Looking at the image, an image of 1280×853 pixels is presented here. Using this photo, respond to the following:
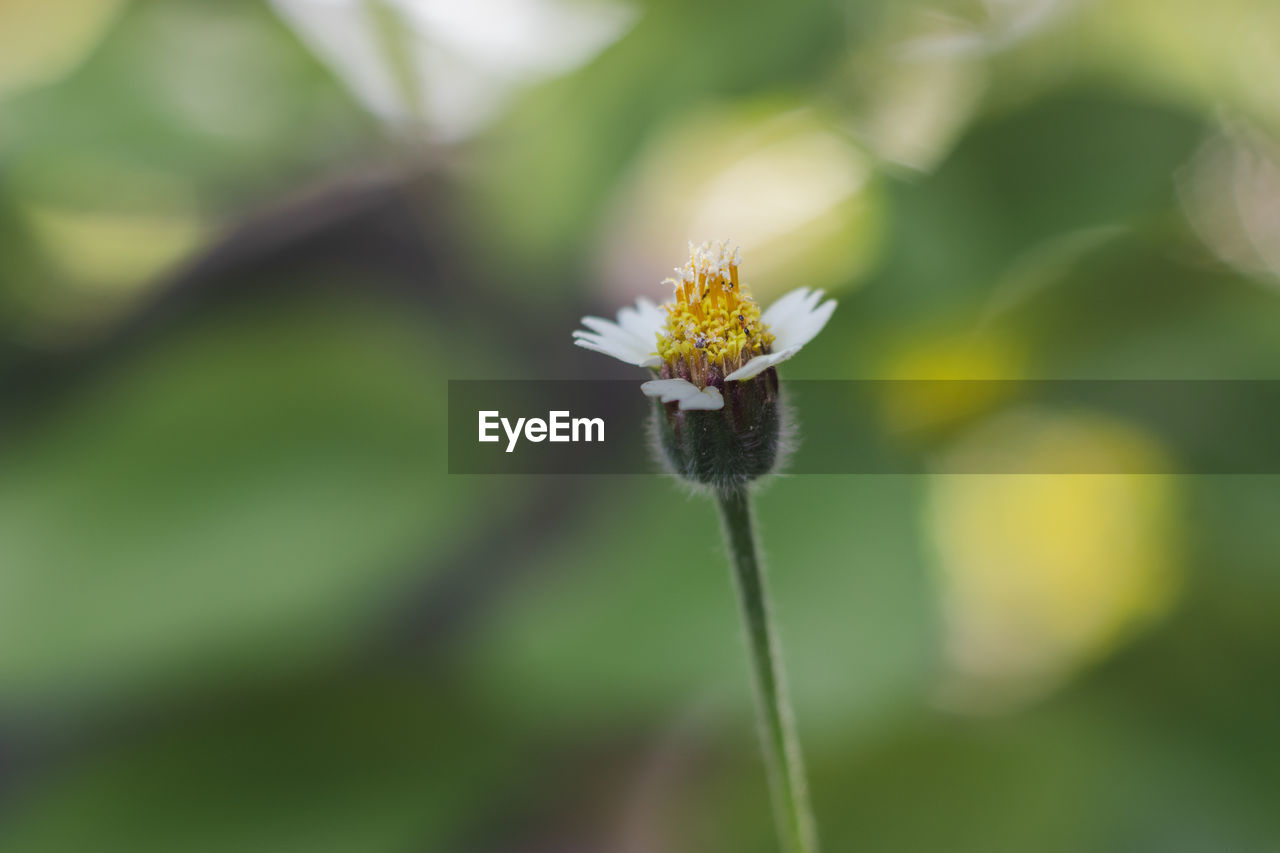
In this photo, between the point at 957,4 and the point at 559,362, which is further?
the point at 559,362

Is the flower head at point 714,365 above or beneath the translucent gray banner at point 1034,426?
beneath

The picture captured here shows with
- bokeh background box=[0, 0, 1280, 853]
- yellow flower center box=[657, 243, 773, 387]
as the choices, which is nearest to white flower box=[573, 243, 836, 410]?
yellow flower center box=[657, 243, 773, 387]

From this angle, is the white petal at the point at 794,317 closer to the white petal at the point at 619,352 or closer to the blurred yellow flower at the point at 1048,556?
the white petal at the point at 619,352

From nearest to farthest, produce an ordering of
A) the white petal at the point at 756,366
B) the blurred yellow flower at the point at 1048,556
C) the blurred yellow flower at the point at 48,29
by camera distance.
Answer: the white petal at the point at 756,366, the blurred yellow flower at the point at 1048,556, the blurred yellow flower at the point at 48,29

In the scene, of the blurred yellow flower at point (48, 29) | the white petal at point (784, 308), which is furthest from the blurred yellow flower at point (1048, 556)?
the blurred yellow flower at point (48, 29)

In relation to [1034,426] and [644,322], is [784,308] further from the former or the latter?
[1034,426]

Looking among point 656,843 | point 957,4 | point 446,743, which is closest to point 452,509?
point 446,743

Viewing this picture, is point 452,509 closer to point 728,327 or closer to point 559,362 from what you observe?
point 559,362
